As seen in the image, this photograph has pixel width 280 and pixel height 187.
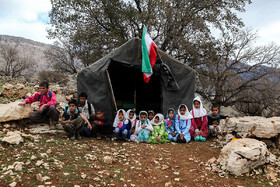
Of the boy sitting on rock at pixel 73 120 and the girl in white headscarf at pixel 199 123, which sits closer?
the boy sitting on rock at pixel 73 120

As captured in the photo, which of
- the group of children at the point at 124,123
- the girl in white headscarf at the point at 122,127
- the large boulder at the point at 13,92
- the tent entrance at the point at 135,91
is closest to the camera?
the group of children at the point at 124,123

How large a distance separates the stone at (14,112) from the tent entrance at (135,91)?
422 centimetres

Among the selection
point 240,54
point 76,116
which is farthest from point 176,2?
point 76,116

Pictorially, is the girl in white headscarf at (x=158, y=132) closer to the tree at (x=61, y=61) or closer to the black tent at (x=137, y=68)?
the black tent at (x=137, y=68)

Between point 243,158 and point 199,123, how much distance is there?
2297 mm

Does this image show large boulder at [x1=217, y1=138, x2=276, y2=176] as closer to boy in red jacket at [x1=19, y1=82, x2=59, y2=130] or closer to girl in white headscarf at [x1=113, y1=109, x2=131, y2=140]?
girl in white headscarf at [x1=113, y1=109, x2=131, y2=140]

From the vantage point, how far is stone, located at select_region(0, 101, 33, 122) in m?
4.33

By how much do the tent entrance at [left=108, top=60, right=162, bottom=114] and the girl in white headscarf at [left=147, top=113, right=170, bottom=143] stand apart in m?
3.49

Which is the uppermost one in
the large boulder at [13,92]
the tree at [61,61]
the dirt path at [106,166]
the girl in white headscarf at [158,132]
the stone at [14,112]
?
the tree at [61,61]

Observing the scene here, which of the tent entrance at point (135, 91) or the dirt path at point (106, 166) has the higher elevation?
the tent entrance at point (135, 91)

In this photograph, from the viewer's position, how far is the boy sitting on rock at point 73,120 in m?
4.34

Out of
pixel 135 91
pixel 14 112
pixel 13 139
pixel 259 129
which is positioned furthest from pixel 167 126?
pixel 135 91

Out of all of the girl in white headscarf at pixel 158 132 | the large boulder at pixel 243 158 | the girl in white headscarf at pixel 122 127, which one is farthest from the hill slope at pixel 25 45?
the large boulder at pixel 243 158

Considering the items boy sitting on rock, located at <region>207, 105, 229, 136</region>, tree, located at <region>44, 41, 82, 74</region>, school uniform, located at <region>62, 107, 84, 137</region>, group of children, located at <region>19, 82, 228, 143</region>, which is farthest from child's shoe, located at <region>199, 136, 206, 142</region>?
tree, located at <region>44, 41, 82, 74</region>
